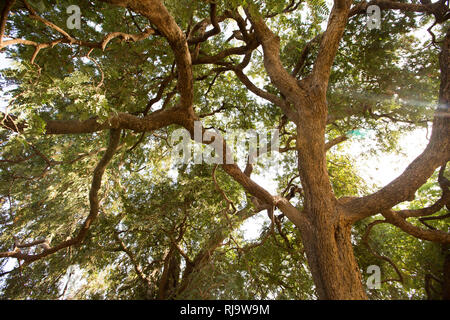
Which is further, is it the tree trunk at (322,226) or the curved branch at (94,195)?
the curved branch at (94,195)

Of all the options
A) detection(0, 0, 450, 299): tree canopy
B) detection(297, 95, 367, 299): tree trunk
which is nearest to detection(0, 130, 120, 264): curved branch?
detection(0, 0, 450, 299): tree canopy

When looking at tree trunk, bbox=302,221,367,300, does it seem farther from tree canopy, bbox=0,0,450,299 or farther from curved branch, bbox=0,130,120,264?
curved branch, bbox=0,130,120,264

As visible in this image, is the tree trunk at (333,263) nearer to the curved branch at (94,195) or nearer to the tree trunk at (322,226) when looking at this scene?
the tree trunk at (322,226)

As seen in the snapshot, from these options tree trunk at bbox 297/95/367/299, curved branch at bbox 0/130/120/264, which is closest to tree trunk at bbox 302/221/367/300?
tree trunk at bbox 297/95/367/299

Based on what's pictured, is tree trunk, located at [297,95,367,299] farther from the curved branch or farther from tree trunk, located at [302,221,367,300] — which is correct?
the curved branch

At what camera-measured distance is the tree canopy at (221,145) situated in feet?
8.91

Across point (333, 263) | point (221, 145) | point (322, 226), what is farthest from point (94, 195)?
point (333, 263)

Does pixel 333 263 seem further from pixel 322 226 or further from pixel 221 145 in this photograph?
pixel 221 145

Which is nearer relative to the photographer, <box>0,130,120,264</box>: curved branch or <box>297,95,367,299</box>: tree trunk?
<box>297,95,367,299</box>: tree trunk

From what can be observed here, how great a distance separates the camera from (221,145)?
Result: 365 centimetres

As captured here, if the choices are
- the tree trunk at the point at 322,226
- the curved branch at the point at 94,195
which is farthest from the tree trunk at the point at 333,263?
the curved branch at the point at 94,195

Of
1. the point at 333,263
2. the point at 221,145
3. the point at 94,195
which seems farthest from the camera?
the point at 94,195

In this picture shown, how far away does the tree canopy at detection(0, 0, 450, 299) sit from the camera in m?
2.72

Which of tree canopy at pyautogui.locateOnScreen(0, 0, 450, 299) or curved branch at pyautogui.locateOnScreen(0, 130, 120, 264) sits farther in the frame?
curved branch at pyautogui.locateOnScreen(0, 130, 120, 264)
